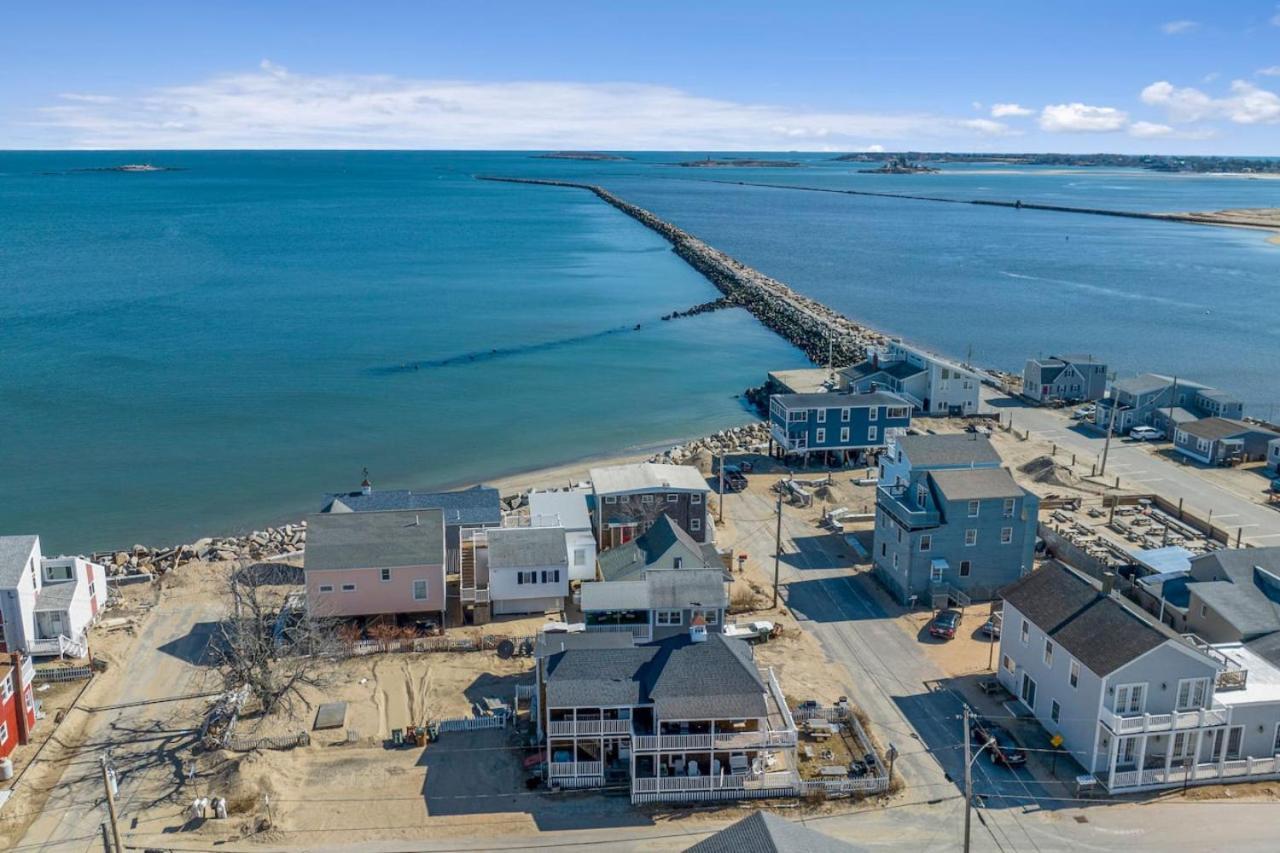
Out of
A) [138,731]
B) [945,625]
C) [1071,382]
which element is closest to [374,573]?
[138,731]

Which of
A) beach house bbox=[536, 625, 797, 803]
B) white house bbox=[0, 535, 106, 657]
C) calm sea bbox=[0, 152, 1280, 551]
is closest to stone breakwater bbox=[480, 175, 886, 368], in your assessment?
calm sea bbox=[0, 152, 1280, 551]

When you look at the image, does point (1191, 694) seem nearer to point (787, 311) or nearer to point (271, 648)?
point (271, 648)

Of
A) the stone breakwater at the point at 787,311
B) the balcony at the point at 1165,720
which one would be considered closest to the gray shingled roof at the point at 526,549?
the balcony at the point at 1165,720

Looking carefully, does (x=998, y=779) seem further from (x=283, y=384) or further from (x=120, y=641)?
(x=283, y=384)

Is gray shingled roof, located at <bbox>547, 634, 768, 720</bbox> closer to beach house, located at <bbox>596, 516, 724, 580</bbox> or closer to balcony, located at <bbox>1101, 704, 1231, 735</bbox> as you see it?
beach house, located at <bbox>596, 516, 724, 580</bbox>

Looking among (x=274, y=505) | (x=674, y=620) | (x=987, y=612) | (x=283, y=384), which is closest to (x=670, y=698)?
(x=674, y=620)
